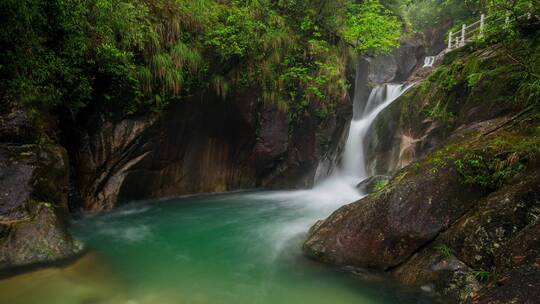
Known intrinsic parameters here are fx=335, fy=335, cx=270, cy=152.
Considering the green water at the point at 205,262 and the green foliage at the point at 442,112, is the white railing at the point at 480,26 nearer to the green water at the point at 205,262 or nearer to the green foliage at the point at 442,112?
the green foliage at the point at 442,112

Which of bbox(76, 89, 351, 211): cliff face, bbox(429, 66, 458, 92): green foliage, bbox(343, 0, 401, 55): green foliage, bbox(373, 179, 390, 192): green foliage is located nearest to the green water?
bbox(76, 89, 351, 211): cliff face

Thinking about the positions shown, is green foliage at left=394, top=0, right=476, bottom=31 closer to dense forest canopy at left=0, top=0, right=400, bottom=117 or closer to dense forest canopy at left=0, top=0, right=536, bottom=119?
dense forest canopy at left=0, top=0, right=400, bottom=117

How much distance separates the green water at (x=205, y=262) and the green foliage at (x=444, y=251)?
689 mm

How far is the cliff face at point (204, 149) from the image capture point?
7.64 meters

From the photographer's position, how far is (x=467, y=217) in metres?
4.45

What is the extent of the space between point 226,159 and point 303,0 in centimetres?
581

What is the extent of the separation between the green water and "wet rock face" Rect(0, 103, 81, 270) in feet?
2.05

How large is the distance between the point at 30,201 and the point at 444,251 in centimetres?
608

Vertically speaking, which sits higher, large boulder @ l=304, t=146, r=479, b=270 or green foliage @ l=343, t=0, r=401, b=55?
green foliage @ l=343, t=0, r=401, b=55

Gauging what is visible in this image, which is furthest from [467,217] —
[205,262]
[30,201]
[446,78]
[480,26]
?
[30,201]

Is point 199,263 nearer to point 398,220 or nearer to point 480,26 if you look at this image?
point 398,220

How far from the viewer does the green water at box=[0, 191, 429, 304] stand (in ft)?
14.3

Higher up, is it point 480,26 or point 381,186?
point 480,26

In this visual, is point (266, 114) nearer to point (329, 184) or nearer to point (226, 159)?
point (226, 159)
